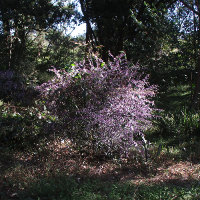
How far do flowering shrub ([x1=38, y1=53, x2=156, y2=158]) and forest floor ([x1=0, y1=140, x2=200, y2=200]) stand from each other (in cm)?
46

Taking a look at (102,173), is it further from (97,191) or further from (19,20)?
(19,20)

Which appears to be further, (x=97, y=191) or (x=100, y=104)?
(x=100, y=104)

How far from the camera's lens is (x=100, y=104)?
15.5ft

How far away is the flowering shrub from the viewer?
15.2 ft

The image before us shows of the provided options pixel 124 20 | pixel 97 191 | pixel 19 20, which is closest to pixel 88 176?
pixel 97 191

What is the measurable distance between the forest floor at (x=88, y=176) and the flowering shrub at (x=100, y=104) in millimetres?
461

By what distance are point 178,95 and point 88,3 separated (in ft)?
22.4

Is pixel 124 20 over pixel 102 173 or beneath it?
over

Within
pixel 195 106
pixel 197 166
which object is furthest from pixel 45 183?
pixel 195 106

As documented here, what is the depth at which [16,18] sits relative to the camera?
1233 cm

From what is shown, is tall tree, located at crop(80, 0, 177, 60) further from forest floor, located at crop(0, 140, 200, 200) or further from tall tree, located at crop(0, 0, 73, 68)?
forest floor, located at crop(0, 140, 200, 200)

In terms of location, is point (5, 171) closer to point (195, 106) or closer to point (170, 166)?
point (170, 166)

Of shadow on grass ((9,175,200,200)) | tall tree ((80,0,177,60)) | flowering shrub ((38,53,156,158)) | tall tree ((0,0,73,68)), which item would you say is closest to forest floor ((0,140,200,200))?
shadow on grass ((9,175,200,200))

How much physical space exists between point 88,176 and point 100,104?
A: 1297mm
